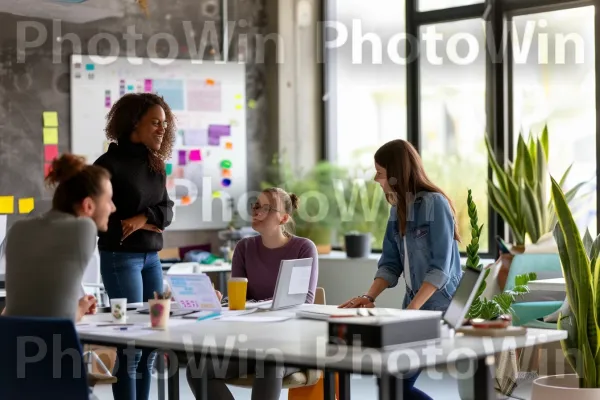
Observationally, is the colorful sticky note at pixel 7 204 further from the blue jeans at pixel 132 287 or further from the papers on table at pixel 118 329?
the papers on table at pixel 118 329

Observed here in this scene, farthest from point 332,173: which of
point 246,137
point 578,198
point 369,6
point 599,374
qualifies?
point 599,374

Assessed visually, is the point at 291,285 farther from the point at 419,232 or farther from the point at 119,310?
the point at 119,310

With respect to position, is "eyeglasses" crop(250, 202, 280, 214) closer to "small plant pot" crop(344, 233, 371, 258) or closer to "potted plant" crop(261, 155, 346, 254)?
"small plant pot" crop(344, 233, 371, 258)

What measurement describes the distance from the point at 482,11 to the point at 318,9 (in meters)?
1.34

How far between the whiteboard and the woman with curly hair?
2.26 m

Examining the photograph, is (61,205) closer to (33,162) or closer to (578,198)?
(33,162)

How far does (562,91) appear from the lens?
6266 millimetres

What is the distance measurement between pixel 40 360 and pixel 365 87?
16.0 ft

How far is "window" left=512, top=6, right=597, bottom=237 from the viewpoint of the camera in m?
6.11

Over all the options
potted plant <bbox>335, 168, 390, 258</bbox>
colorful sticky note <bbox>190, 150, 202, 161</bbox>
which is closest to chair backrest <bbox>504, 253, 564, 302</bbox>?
potted plant <bbox>335, 168, 390, 258</bbox>

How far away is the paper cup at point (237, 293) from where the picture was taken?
12.2 ft

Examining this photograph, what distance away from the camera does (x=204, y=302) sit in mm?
3645

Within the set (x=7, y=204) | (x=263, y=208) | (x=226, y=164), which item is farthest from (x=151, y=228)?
(x=226, y=164)

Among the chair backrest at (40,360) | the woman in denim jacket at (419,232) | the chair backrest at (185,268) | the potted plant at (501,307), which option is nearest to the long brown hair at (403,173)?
the woman in denim jacket at (419,232)
